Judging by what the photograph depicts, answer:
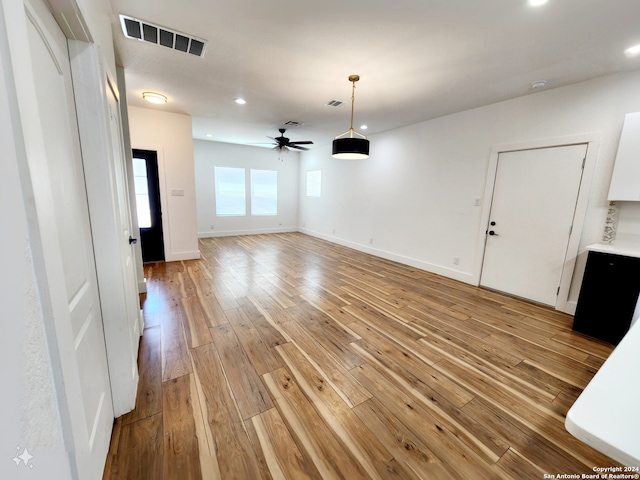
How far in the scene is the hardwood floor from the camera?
4.52ft

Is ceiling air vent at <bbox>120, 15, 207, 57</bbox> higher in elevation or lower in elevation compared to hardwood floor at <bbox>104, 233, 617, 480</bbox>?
higher

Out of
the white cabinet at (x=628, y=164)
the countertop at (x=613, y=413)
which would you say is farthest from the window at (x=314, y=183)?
the countertop at (x=613, y=413)

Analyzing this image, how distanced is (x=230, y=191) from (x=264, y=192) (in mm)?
1084

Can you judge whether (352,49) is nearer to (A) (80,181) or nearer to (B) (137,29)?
(B) (137,29)

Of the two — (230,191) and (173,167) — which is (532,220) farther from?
(230,191)

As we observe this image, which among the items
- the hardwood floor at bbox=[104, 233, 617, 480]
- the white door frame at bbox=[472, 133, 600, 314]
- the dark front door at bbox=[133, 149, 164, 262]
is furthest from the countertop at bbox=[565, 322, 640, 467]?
the dark front door at bbox=[133, 149, 164, 262]

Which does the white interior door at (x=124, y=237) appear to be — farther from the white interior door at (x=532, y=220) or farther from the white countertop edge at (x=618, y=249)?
the white interior door at (x=532, y=220)

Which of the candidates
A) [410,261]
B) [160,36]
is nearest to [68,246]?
[160,36]

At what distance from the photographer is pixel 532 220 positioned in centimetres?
340

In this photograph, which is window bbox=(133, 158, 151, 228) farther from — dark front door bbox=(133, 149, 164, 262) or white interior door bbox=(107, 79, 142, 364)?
white interior door bbox=(107, 79, 142, 364)

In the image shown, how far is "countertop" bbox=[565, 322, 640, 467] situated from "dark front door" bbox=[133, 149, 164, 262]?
556cm

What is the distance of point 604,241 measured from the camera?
9.39 feet

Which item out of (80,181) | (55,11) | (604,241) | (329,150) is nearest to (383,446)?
(80,181)

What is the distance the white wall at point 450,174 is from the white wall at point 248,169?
1.75 meters
